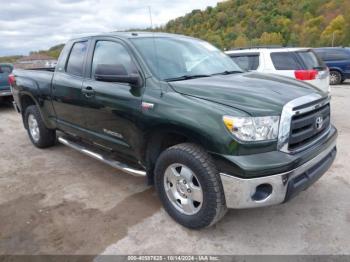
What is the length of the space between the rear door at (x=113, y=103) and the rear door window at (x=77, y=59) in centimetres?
22

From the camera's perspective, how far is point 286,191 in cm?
255

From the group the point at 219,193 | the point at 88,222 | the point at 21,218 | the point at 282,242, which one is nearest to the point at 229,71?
the point at 219,193

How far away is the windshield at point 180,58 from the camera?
331 centimetres

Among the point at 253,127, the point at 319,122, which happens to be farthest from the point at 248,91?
the point at 319,122

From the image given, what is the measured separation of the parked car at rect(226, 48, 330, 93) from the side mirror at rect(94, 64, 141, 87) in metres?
3.79

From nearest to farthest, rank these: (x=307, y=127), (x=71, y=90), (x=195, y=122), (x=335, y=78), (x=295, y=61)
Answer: (x=195, y=122) < (x=307, y=127) < (x=71, y=90) < (x=295, y=61) < (x=335, y=78)

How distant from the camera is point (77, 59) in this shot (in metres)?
4.26

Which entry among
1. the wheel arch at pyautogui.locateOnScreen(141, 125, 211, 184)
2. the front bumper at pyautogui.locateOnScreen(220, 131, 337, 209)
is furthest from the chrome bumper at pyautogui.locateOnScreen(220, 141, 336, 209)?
the wheel arch at pyautogui.locateOnScreen(141, 125, 211, 184)

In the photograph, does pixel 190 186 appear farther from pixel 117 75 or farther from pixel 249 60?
pixel 249 60

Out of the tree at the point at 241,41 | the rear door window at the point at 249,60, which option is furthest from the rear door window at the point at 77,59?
the tree at the point at 241,41

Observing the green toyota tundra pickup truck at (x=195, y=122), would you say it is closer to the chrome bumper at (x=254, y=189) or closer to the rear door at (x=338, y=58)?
the chrome bumper at (x=254, y=189)

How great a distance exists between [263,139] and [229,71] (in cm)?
148

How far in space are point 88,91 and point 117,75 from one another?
799 mm

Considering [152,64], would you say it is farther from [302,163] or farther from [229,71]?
[302,163]
